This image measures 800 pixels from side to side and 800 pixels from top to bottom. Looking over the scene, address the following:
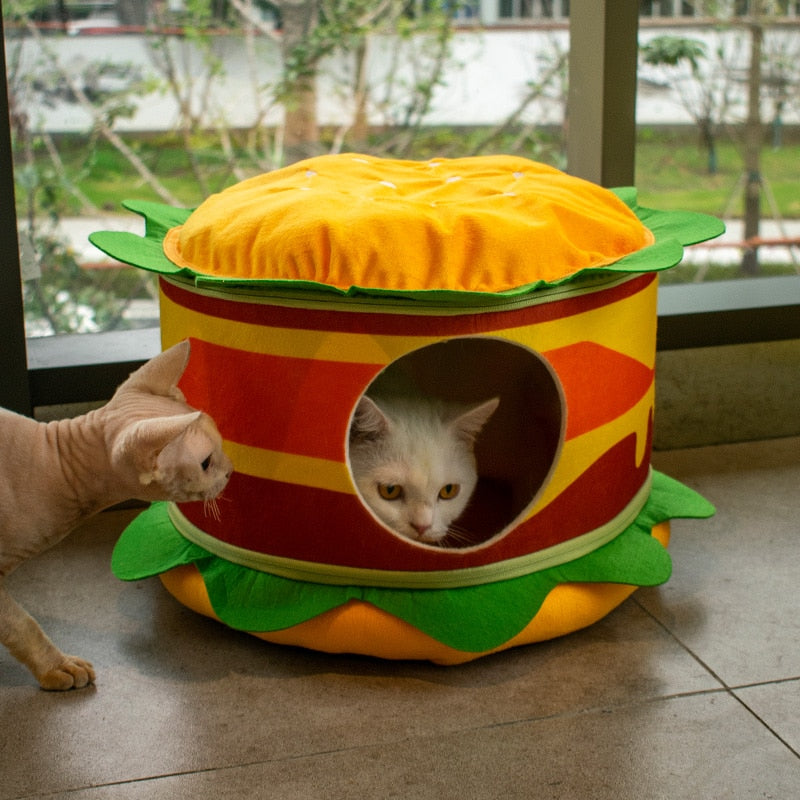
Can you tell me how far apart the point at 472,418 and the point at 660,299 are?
109 centimetres

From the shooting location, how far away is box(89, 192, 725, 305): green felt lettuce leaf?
1473 mm

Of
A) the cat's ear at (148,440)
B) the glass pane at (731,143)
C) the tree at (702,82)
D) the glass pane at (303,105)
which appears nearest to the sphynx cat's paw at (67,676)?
the cat's ear at (148,440)

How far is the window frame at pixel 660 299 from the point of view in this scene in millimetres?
2098

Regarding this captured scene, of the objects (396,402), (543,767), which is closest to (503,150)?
(396,402)

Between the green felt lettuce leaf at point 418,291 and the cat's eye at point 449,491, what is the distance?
382mm

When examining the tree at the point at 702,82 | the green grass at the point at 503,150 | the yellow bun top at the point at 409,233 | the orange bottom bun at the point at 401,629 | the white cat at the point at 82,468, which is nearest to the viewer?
the white cat at the point at 82,468

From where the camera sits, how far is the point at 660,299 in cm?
261

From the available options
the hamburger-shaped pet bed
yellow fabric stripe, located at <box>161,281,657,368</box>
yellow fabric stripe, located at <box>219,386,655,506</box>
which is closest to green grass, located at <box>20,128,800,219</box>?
the hamburger-shaped pet bed

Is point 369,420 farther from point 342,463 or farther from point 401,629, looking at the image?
point 401,629

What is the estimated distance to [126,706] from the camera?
1.58 m

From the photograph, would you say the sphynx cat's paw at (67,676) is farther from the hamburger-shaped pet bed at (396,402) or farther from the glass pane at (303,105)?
the glass pane at (303,105)

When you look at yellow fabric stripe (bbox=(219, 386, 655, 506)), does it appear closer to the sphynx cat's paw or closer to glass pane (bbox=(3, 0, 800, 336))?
the sphynx cat's paw

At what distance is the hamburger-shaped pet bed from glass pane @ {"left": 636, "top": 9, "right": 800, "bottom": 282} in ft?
5.46

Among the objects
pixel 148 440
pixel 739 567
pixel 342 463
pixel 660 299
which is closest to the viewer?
pixel 148 440
